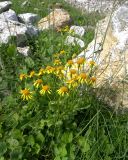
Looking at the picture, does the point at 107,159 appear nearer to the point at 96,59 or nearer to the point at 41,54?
the point at 96,59

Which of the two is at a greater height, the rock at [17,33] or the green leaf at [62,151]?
the green leaf at [62,151]

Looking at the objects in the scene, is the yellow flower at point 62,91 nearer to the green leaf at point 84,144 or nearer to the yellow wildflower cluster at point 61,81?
the yellow wildflower cluster at point 61,81

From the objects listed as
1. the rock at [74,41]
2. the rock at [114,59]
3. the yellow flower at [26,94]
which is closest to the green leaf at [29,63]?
the rock at [114,59]

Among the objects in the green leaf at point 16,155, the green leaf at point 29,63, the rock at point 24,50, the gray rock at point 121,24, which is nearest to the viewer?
the green leaf at point 16,155

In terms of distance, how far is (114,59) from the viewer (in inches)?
204

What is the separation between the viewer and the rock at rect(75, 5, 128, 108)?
4746 millimetres

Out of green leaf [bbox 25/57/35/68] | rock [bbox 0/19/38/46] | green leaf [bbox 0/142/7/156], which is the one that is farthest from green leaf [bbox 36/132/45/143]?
rock [bbox 0/19/38/46]

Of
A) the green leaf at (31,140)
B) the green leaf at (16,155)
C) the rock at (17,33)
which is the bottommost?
the rock at (17,33)

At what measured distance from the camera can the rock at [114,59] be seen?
15.6 ft

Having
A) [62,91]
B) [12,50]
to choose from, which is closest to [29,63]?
[12,50]

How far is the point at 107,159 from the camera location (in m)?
4.09

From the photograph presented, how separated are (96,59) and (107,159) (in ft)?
4.16

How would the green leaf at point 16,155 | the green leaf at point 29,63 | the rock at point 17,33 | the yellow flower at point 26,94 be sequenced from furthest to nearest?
the rock at point 17,33, the green leaf at point 29,63, the yellow flower at point 26,94, the green leaf at point 16,155

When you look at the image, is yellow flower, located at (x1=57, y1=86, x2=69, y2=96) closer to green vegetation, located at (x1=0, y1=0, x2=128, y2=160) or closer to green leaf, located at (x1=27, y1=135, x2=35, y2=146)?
green vegetation, located at (x1=0, y1=0, x2=128, y2=160)
